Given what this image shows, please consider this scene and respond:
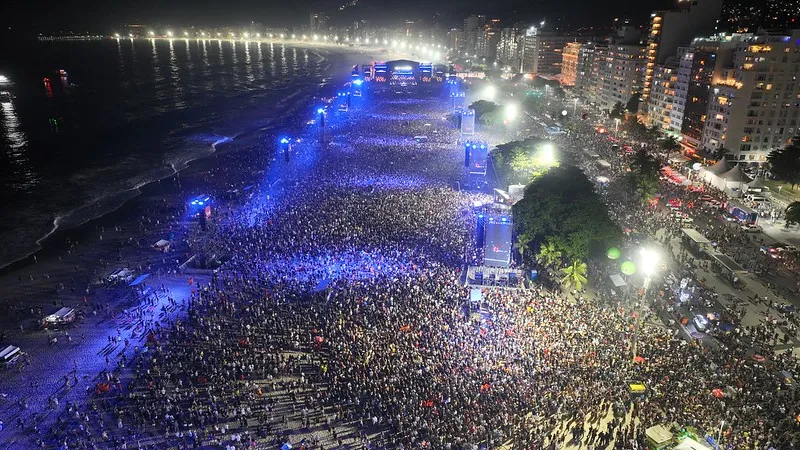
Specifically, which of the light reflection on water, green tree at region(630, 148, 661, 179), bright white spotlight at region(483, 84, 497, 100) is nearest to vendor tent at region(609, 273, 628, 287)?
green tree at region(630, 148, 661, 179)

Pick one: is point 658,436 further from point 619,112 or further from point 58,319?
point 619,112

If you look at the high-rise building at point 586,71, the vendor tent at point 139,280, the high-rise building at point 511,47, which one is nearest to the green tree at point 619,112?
the high-rise building at point 586,71

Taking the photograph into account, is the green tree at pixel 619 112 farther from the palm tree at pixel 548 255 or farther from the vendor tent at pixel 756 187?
the palm tree at pixel 548 255

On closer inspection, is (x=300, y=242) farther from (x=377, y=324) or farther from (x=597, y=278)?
(x=597, y=278)

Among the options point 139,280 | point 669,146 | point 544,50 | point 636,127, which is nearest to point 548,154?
point 669,146

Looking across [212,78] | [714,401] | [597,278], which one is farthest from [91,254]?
[212,78]

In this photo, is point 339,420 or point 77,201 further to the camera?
point 77,201
